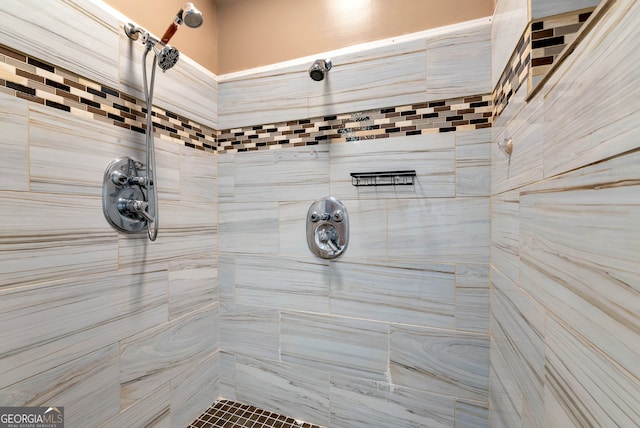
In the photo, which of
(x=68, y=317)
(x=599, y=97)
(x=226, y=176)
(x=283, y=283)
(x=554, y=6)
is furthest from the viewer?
(x=226, y=176)

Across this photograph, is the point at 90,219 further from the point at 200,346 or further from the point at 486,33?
the point at 486,33

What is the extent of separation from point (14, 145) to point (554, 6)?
153cm

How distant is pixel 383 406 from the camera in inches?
53.7

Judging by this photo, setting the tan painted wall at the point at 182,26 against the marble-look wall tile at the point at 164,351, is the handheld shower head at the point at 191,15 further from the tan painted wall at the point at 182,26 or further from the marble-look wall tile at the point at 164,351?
the marble-look wall tile at the point at 164,351

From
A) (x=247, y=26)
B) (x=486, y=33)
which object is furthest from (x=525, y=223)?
(x=247, y=26)

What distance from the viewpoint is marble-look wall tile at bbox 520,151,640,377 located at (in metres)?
0.38

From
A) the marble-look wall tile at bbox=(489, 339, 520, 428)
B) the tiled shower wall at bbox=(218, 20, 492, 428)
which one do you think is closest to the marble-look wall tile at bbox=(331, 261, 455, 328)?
the tiled shower wall at bbox=(218, 20, 492, 428)

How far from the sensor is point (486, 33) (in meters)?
1.20

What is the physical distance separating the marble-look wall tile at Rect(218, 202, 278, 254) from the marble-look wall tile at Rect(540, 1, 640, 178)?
1.21 m

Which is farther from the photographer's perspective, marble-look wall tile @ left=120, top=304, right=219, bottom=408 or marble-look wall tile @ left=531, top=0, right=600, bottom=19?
marble-look wall tile @ left=120, top=304, right=219, bottom=408

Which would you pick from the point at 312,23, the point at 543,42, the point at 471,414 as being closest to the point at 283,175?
the point at 312,23

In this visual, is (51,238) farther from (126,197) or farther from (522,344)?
(522,344)
